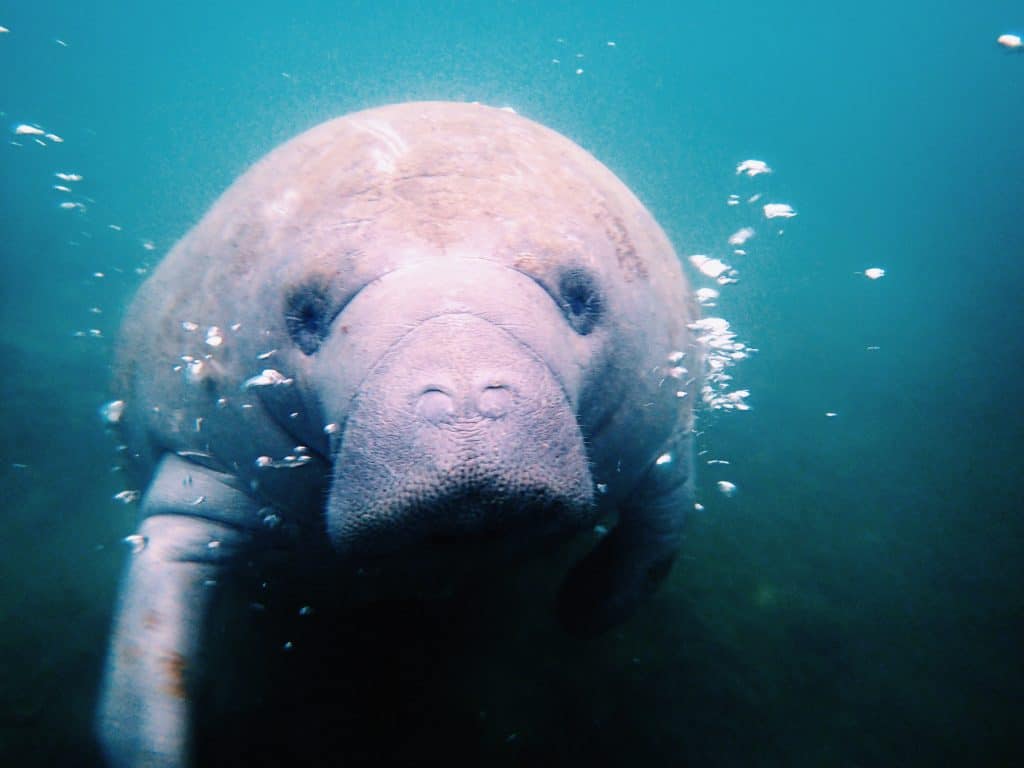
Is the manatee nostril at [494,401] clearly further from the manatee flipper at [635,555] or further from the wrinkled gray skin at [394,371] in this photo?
the manatee flipper at [635,555]

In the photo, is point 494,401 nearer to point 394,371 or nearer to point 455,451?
point 455,451

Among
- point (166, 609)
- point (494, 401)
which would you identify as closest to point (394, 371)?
point (494, 401)

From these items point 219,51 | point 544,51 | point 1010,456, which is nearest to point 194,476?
point 1010,456

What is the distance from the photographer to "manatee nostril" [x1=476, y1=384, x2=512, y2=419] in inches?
68.2

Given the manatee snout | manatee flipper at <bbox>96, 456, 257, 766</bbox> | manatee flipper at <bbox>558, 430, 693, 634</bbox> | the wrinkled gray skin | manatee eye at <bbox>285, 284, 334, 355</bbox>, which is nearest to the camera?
the manatee snout

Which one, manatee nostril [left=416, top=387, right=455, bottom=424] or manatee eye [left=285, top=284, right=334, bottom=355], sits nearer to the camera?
manatee nostril [left=416, top=387, right=455, bottom=424]

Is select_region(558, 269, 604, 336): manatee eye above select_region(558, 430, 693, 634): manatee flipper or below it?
above

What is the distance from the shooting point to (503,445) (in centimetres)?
170

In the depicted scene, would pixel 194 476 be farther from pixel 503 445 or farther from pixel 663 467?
pixel 663 467

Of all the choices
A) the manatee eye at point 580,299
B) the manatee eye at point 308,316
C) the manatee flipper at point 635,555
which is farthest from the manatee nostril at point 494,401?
the manatee flipper at point 635,555

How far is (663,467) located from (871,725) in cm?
246

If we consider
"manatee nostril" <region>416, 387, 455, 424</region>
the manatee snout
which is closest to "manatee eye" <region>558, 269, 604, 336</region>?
the manatee snout

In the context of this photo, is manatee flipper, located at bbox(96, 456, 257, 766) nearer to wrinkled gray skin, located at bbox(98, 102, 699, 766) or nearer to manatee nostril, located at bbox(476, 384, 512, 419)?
wrinkled gray skin, located at bbox(98, 102, 699, 766)

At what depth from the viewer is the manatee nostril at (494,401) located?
1.73m
